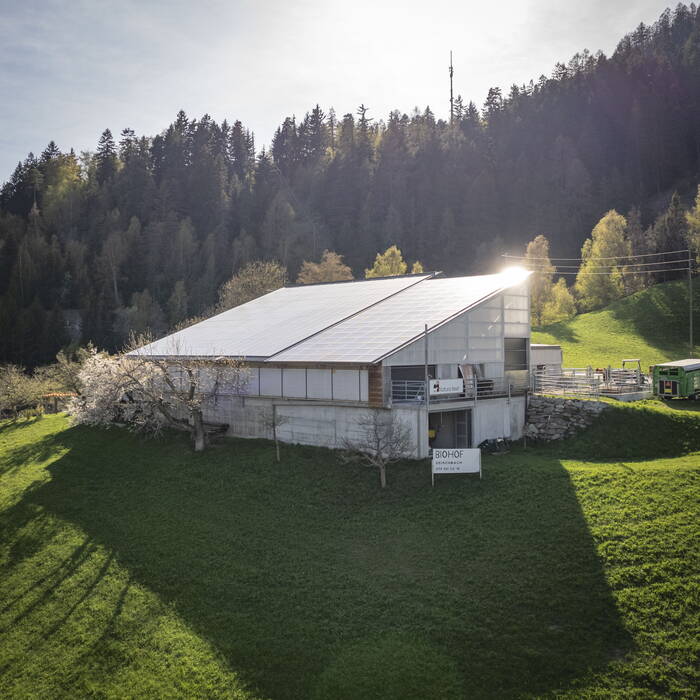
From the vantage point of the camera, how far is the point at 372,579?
19578 millimetres

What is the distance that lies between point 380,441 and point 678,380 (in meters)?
16.3

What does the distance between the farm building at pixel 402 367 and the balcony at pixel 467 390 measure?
0.06 meters

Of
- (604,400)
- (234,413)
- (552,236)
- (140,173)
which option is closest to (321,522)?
(234,413)

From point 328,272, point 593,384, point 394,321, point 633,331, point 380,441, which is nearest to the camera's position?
point 380,441

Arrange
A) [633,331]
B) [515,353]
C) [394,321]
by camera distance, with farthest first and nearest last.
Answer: [633,331] < [515,353] < [394,321]

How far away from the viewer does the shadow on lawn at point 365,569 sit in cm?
1562

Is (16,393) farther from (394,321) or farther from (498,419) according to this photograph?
(498,419)

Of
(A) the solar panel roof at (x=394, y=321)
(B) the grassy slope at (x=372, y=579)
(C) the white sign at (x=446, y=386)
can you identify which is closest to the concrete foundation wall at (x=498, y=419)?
(C) the white sign at (x=446, y=386)

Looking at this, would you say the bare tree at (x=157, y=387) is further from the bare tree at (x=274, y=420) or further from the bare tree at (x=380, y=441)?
the bare tree at (x=380, y=441)

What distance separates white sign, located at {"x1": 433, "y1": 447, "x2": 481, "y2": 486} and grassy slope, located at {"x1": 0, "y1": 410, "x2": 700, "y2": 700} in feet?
2.17

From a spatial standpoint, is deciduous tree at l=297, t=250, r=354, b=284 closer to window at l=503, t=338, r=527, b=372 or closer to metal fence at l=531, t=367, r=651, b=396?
window at l=503, t=338, r=527, b=372

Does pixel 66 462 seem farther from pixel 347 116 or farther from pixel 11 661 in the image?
pixel 347 116

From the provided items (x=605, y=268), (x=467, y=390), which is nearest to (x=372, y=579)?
(x=467, y=390)

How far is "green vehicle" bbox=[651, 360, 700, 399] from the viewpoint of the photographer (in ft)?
102
